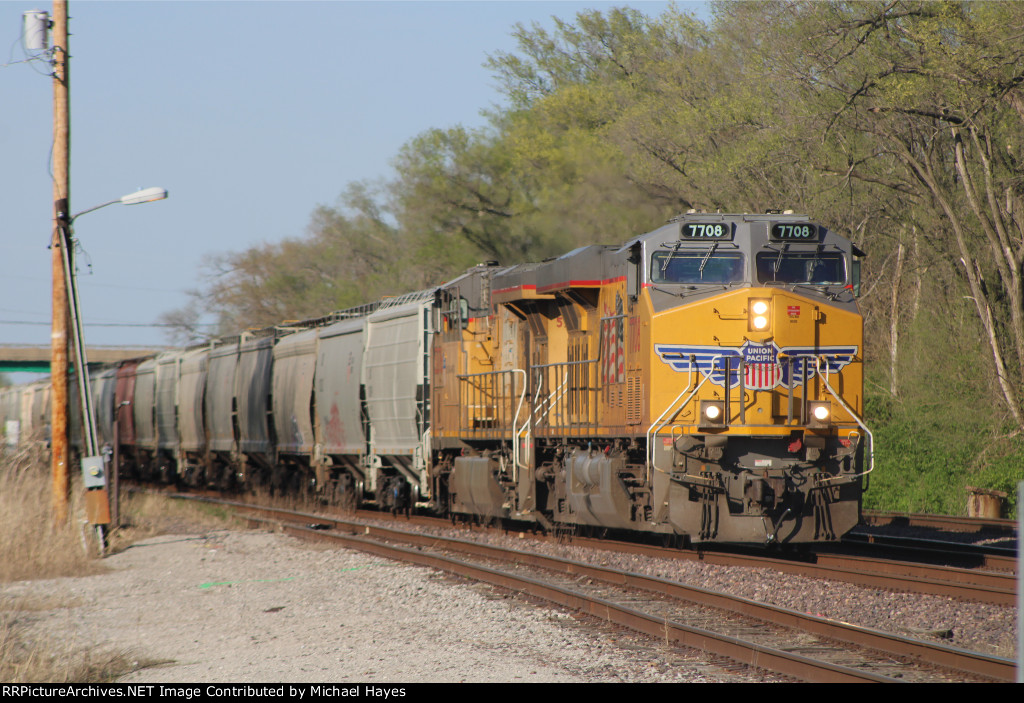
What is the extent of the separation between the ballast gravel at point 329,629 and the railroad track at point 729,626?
213 millimetres

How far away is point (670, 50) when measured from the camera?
32219mm

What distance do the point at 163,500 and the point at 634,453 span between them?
15.3 metres

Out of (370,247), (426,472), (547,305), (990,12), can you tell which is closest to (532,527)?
(426,472)

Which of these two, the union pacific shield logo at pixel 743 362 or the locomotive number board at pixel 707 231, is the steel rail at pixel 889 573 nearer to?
the union pacific shield logo at pixel 743 362

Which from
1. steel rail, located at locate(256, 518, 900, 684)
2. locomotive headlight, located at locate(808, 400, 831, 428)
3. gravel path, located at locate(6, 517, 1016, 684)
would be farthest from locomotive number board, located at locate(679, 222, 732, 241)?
steel rail, located at locate(256, 518, 900, 684)

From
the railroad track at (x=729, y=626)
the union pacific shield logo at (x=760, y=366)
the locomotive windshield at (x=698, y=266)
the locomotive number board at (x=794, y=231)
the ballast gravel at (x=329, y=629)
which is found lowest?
the ballast gravel at (x=329, y=629)

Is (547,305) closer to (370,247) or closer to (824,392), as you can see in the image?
(824,392)

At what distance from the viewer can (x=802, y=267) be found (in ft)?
38.3

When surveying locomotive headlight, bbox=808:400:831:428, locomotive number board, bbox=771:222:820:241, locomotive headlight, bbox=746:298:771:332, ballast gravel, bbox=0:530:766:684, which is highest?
locomotive number board, bbox=771:222:820:241

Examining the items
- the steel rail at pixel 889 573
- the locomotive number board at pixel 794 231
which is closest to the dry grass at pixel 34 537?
the steel rail at pixel 889 573

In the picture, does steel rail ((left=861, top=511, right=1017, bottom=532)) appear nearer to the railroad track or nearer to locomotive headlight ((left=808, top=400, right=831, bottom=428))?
locomotive headlight ((left=808, top=400, right=831, bottom=428))

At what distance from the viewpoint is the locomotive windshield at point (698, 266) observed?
1157 cm

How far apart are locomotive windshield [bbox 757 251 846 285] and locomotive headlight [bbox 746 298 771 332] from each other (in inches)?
12.8

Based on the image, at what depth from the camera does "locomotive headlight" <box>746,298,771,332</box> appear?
1131 centimetres
